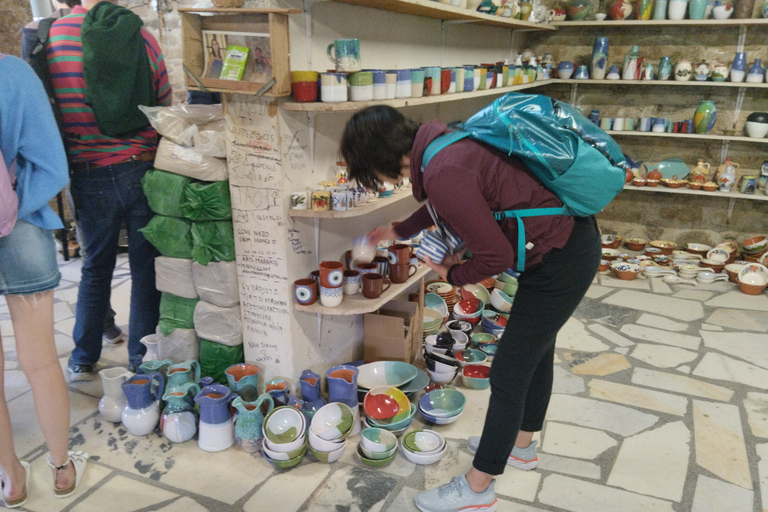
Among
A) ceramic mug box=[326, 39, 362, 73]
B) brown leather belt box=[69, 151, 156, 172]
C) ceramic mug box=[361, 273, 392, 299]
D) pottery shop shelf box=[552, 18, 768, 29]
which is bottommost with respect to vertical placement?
ceramic mug box=[361, 273, 392, 299]

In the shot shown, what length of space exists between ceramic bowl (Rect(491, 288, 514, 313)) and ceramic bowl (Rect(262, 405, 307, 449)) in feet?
5.25

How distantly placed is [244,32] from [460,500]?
1.77 metres

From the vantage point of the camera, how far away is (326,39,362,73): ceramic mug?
1.99m

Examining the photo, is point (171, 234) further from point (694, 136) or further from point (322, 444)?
point (694, 136)

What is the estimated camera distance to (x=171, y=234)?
2.30 meters

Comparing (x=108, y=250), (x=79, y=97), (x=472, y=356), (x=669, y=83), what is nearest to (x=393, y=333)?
(x=472, y=356)

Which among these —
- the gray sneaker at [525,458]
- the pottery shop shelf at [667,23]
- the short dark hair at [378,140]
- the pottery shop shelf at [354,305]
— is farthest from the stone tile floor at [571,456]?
the pottery shop shelf at [667,23]

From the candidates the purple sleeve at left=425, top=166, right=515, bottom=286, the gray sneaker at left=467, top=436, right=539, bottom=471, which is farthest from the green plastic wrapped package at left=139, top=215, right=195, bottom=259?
the gray sneaker at left=467, top=436, right=539, bottom=471

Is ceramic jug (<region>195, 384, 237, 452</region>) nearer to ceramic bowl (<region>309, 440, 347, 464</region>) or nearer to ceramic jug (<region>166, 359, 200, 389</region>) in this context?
ceramic jug (<region>166, 359, 200, 389</region>)

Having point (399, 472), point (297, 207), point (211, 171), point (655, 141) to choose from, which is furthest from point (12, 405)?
point (655, 141)

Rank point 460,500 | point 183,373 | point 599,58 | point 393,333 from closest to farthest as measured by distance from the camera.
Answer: point 460,500, point 183,373, point 393,333, point 599,58

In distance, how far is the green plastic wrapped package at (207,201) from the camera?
2174mm

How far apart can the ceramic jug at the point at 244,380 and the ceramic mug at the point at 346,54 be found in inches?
49.3

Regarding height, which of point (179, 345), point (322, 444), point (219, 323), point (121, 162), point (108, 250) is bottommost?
point (322, 444)
